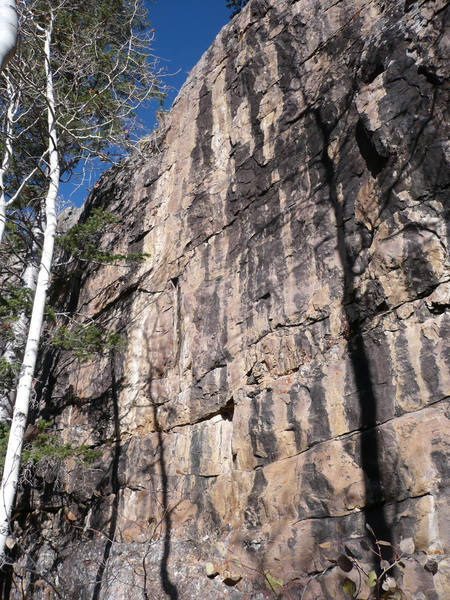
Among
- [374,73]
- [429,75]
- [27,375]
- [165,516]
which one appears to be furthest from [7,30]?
[165,516]

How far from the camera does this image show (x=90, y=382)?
10203mm

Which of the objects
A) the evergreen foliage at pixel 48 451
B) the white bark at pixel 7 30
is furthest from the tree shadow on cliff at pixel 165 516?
the white bark at pixel 7 30

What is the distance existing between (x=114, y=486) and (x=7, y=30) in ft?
23.7

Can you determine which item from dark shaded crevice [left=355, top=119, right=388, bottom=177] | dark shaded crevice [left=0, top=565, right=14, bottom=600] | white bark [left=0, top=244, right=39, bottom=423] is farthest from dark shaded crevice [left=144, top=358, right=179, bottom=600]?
dark shaded crevice [left=355, top=119, right=388, bottom=177]

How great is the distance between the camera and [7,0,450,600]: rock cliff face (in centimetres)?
548

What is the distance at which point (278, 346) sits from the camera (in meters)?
7.10

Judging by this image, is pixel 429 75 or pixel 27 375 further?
pixel 27 375

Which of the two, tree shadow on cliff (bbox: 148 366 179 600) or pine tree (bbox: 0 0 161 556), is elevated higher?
pine tree (bbox: 0 0 161 556)

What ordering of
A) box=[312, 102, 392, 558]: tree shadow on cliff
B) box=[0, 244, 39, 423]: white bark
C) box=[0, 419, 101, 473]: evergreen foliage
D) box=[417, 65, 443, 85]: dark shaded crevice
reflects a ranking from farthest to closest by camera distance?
box=[0, 244, 39, 423]: white bark < box=[0, 419, 101, 473]: evergreen foliage < box=[417, 65, 443, 85]: dark shaded crevice < box=[312, 102, 392, 558]: tree shadow on cliff

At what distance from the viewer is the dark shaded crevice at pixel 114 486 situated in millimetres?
7525

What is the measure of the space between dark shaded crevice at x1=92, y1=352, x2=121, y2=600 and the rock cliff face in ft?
0.11

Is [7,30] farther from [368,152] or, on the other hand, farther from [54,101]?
[54,101]

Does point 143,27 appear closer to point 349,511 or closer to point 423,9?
point 423,9

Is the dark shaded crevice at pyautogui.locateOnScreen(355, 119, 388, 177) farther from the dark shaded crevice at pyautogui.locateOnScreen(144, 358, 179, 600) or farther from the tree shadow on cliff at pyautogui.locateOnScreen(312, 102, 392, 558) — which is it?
the dark shaded crevice at pyautogui.locateOnScreen(144, 358, 179, 600)
